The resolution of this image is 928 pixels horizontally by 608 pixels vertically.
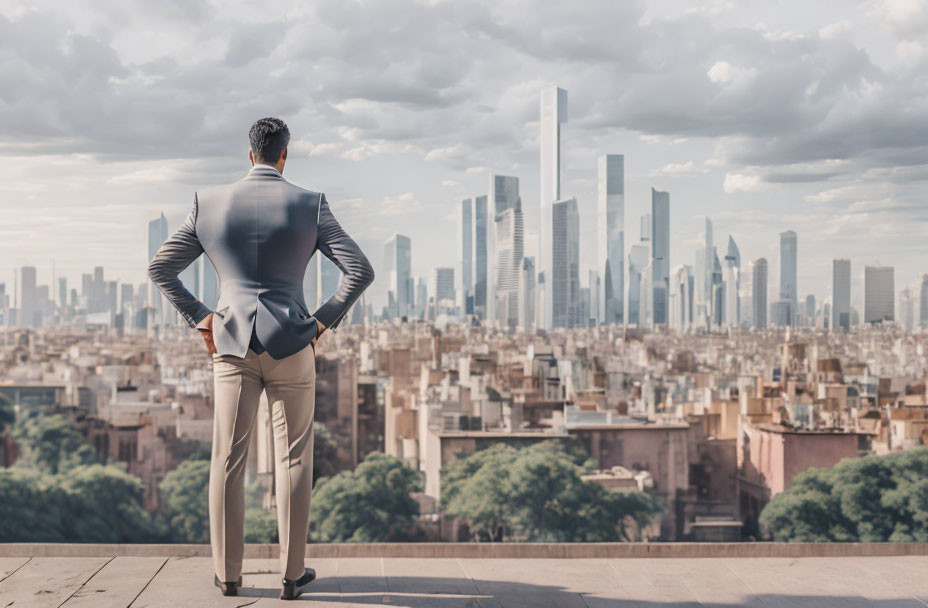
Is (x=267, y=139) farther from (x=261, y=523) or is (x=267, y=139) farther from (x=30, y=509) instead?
(x=30, y=509)

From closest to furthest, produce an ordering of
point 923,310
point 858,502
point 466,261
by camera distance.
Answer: point 923,310 → point 858,502 → point 466,261

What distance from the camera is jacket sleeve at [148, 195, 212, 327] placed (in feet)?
6.20

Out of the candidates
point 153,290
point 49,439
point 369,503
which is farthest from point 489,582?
point 49,439

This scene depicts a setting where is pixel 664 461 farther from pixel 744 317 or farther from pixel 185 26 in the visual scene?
pixel 185 26

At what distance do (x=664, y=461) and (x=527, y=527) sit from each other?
→ 2.73 meters

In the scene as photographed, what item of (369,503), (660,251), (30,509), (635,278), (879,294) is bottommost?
(30,509)

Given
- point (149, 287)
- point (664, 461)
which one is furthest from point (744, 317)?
point (149, 287)

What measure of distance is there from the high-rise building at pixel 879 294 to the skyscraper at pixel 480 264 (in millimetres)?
6043

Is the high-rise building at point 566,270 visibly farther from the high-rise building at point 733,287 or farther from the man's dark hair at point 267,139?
the man's dark hair at point 267,139

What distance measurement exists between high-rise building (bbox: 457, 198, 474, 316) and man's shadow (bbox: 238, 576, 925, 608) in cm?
1268

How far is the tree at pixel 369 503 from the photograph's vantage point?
13.3 metres

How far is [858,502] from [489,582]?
12.6 m

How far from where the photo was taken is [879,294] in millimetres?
13438

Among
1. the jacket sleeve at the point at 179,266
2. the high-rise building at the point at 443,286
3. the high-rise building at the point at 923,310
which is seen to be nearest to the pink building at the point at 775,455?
the high-rise building at the point at 923,310
